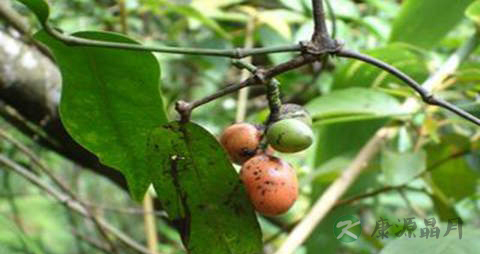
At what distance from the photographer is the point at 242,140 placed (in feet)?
1.99

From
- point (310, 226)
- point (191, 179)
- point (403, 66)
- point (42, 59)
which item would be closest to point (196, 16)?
point (42, 59)

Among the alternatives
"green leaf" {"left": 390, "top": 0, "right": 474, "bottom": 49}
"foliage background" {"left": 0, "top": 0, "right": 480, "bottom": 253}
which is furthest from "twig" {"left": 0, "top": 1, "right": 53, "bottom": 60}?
"green leaf" {"left": 390, "top": 0, "right": 474, "bottom": 49}

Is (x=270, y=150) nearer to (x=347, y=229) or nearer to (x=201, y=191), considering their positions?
(x=201, y=191)

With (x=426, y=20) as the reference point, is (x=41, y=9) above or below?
below

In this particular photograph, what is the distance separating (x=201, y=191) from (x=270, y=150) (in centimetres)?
7

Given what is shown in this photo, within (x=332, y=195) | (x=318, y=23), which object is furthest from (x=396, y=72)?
(x=332, y=195)

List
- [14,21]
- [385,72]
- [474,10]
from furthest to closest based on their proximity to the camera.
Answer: [14,21]
[385,72]
[474,10]

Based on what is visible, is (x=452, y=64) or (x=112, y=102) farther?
(x=452, y=64)

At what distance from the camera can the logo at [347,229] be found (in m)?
0.94

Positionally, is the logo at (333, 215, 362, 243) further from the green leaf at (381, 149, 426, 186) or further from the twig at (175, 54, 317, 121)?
the twig at (175, 54, 317, 121)

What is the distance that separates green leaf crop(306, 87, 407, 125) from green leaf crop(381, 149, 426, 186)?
0.21ft

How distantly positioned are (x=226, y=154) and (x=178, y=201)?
6 cm

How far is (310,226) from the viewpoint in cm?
90

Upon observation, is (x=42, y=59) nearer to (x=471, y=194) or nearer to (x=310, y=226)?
(x=310, y=226)
